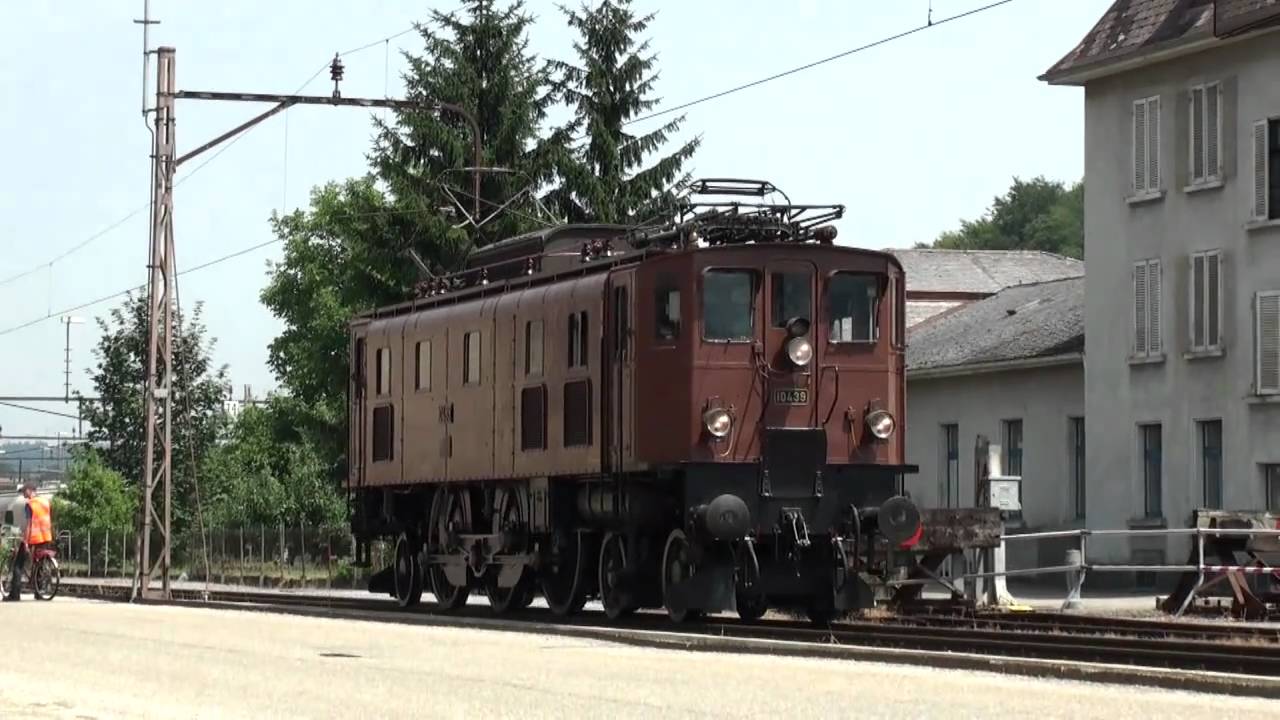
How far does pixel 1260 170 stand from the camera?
36.5m

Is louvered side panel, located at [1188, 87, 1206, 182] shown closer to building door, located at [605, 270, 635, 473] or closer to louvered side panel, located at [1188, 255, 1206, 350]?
louvered side panel, located at [1188, 255, 1206, 350]

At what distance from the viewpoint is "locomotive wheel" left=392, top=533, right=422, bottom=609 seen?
104 ft

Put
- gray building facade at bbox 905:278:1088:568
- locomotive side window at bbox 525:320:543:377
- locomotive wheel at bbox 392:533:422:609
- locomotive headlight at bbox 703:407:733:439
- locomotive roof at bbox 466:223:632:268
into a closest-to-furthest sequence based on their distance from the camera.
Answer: locomotive headlight at bbox 703:407:733:439 → locomotive side window at bbox 525:320:543:377 → locomotive roof at bbox 466:223:632:268 → locomotive wheel at bbox 392:533:422:609 → gray building facade at bbox 905:278:1088:568

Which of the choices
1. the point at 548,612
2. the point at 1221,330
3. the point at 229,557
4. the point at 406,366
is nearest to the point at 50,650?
the point at 548,612

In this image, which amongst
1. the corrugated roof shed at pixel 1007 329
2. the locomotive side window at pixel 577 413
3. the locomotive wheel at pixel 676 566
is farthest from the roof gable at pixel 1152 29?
the locomotive wheel at pixel 676 566

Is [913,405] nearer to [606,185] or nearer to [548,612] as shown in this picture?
[606,185]

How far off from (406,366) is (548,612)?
439 cm

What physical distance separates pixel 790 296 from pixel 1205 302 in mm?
15536

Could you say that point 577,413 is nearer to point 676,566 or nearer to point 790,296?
point 676,566

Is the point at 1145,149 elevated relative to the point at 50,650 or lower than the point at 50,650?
elevated

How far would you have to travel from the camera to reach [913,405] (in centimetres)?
4697

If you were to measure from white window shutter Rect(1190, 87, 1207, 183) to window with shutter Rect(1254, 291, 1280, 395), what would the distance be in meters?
2.53

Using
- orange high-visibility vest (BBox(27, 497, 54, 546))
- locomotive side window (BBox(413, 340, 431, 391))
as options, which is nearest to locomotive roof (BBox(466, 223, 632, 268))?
locomotive side window (BBox(413, 340, 431, 391))

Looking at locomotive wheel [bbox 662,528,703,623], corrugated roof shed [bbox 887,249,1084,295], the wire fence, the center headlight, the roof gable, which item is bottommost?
the wire fence
